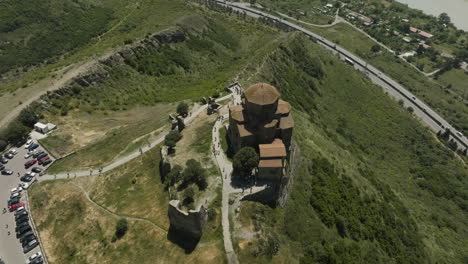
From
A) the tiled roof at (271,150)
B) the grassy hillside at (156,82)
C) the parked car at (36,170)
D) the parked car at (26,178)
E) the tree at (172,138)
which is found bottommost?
the parked car at (26,178)

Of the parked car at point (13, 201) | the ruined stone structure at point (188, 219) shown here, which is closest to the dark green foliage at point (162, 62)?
the parked car at point (13, 201)

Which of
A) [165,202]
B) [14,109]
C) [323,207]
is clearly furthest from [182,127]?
[14,109]

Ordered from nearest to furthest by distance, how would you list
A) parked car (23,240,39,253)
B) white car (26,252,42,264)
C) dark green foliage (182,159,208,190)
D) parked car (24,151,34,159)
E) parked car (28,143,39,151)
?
white car (26,252,42,264), parked car (23,240,39,253), dark green foliage (182,159,208,190), parked car (24,151,34,159), parked car (28,143,39,151)

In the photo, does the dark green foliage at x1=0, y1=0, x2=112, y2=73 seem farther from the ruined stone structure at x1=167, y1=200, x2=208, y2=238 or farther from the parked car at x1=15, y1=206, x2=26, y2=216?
the ruined stone structure at x1=167, y1=200, x2=208, y2=238

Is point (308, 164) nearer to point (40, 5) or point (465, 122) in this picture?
point (465, 122)

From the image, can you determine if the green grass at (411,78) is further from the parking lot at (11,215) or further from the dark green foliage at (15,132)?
the dark green foliage at (15,132)

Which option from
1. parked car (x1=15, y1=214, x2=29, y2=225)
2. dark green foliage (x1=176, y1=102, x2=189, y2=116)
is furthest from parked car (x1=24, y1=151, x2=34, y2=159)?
dark green foliage (x1=176, y1=102, x2=189, y2=116)
